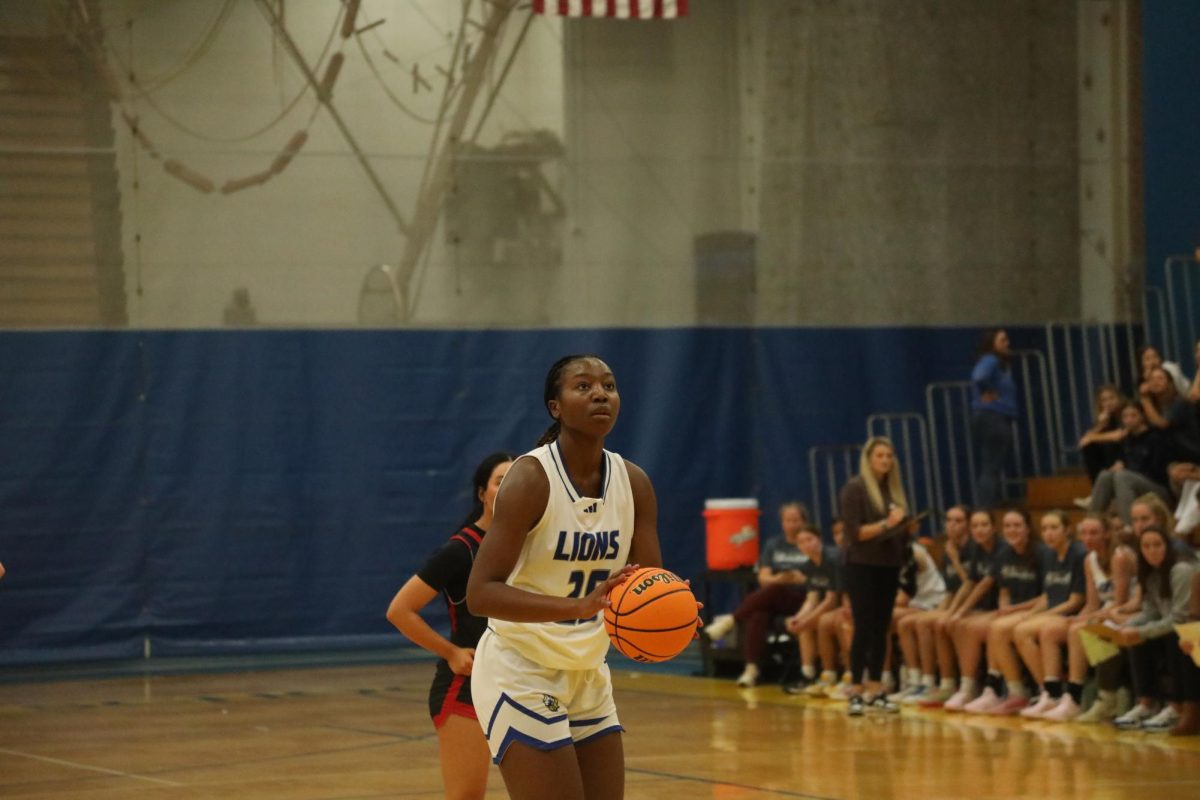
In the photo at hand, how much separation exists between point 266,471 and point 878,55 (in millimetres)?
7546

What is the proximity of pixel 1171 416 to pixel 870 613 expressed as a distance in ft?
11.0

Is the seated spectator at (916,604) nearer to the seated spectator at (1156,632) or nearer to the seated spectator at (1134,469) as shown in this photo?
the seated spectator at (1134,469)

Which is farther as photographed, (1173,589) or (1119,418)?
(1119,418)

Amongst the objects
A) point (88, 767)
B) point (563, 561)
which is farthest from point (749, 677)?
point (563, 561)

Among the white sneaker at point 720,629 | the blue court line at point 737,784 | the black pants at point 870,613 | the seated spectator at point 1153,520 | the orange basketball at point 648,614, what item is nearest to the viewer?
the orange basketball at point 648,614

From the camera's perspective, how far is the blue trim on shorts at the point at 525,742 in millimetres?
4883

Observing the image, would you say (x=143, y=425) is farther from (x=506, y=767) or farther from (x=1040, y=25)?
(x=506, y=767)

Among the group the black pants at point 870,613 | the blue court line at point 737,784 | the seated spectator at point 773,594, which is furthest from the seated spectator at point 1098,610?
the blue court line at point 737,784

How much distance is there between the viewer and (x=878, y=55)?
18.3 metres

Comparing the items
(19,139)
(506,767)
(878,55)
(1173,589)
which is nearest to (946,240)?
(878,55)

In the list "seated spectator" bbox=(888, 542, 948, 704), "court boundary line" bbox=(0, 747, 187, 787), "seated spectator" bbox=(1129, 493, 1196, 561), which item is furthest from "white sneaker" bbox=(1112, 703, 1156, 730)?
"court boundary line" bbox=(0, 747, 187, 787)

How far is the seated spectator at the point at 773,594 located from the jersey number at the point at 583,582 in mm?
9178

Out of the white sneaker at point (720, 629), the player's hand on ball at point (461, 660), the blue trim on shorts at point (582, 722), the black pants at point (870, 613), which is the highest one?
the player's hand on ball at point (461, 660)

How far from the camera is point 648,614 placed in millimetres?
4832
